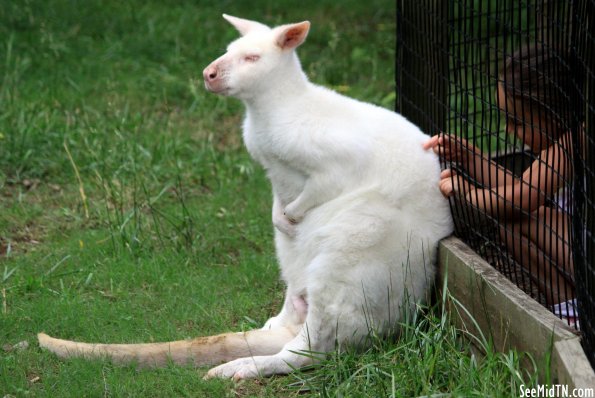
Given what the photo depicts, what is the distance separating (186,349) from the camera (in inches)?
164

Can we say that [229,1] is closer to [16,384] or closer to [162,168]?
[162,168]

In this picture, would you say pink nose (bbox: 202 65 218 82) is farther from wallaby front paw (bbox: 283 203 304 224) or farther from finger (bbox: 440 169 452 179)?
finger (bbox: 440 169 452 179)

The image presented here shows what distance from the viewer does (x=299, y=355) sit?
4.08m

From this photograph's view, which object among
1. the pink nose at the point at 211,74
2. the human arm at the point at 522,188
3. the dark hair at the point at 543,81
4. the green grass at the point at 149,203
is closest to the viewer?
the dark hair at the point at 543,81

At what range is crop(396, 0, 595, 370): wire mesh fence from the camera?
3338 millimetres

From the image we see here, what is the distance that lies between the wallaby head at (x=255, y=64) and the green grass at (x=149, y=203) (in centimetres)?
117

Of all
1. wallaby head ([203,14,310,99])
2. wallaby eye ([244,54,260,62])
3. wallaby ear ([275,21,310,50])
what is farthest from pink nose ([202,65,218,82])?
wallaby ear ([275,21,310,50])

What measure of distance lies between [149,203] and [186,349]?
1.57 meters

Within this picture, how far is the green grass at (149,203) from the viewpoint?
396cm

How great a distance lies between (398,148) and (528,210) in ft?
2.11

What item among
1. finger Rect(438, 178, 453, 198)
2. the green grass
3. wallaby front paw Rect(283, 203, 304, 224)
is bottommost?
the green grass

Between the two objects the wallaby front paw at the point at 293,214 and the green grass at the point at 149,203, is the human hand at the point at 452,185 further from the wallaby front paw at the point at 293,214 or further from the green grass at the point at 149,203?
the wallaby front paw at the point at 293,214

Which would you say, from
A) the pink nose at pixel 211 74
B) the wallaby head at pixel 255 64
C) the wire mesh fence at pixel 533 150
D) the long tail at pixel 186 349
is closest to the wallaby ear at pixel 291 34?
the wallaby head at pixel 255 64

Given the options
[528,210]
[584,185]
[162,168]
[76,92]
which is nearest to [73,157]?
[162,168]
